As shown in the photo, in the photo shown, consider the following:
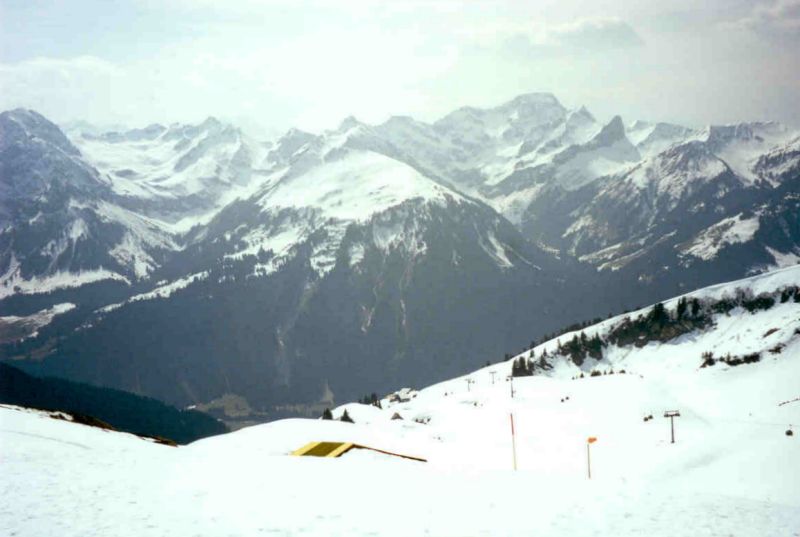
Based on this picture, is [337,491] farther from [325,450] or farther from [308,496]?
[325,450]

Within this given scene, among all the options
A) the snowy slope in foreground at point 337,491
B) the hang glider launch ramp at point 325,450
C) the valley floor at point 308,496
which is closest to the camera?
the valley floor at point 308,496

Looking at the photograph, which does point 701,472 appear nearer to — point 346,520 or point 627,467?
point 627,467

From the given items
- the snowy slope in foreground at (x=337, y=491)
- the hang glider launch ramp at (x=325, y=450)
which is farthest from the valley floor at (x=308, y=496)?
the hang glider launch ramp at (x=325, y=450)

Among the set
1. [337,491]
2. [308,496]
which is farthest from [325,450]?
[308,496]

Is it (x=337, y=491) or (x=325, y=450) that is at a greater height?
(x=337, y=491)

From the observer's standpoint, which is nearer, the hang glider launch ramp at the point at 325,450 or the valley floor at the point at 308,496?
the valley floor at the point at 308,496

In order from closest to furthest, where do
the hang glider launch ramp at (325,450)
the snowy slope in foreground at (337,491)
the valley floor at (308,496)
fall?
the valley floor at (308,496) < the snowy slope in foreground at (337,491) < the hang glider launch ramp at (325,450)

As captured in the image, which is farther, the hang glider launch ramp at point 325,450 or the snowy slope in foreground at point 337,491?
the hang glider launch ramp at point 325,450

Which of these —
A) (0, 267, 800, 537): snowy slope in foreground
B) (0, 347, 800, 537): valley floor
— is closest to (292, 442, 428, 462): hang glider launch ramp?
(0, 347, 800, 537): valley floor

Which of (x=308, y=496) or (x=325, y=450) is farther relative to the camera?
(x=325, y=450)

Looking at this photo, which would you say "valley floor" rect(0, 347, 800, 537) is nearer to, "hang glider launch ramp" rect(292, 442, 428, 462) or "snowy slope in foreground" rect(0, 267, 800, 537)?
"snowy slope in foreground" rect(0, 267, 800, 537)

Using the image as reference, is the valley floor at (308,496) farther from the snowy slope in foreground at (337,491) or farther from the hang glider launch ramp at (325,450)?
the hang glider launch ramp at (325,450)

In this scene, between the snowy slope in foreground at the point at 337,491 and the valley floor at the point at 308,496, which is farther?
the snowy slope in foreground at the point at 337,491

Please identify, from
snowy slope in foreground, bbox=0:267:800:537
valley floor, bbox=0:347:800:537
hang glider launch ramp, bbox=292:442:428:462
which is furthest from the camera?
hang glider launch ramp, bbox=292:442:428:462
